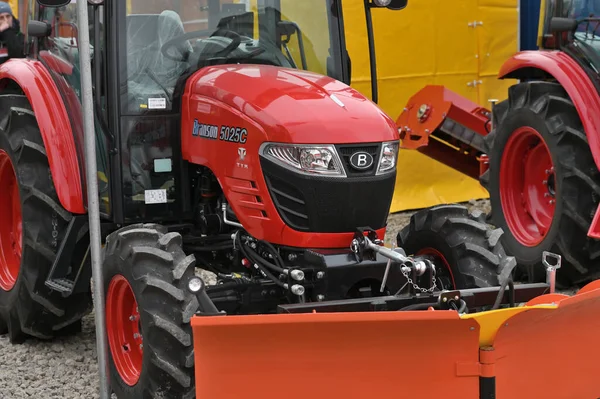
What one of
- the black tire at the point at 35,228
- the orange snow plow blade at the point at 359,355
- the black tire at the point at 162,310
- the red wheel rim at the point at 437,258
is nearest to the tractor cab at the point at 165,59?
the black tire at the point at 35,228

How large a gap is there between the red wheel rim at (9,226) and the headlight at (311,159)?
6.24 ft

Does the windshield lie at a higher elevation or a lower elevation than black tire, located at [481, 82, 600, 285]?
higher

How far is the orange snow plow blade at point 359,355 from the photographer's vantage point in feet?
10.9

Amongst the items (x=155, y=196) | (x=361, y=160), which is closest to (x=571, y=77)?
(x=361, y=160)

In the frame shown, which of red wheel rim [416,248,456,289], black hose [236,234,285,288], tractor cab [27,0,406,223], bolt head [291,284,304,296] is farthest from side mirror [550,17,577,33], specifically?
bolt head [291,284,304,296]

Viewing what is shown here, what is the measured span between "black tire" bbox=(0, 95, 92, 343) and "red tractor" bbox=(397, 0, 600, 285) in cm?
272

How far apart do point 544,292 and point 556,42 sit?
8.74 ft

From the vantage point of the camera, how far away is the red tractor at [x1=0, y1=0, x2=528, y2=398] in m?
3.99

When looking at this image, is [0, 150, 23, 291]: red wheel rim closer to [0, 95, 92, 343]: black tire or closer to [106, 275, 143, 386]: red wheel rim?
[0, 95, 92, 343]: black tire

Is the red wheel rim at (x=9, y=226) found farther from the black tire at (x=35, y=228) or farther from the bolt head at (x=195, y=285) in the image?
the bolt head at (x=195, y=285)

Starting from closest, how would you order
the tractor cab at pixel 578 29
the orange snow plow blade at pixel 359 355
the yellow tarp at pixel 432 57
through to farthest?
the orange snow plow blade at pixel 359 355 < the tractor cab at pixel 578 29 < the yellow tarp at pixel 432 57

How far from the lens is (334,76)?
4.79 metres

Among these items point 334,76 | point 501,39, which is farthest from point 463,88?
point 334,76

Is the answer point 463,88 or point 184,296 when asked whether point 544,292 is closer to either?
point 184,296
